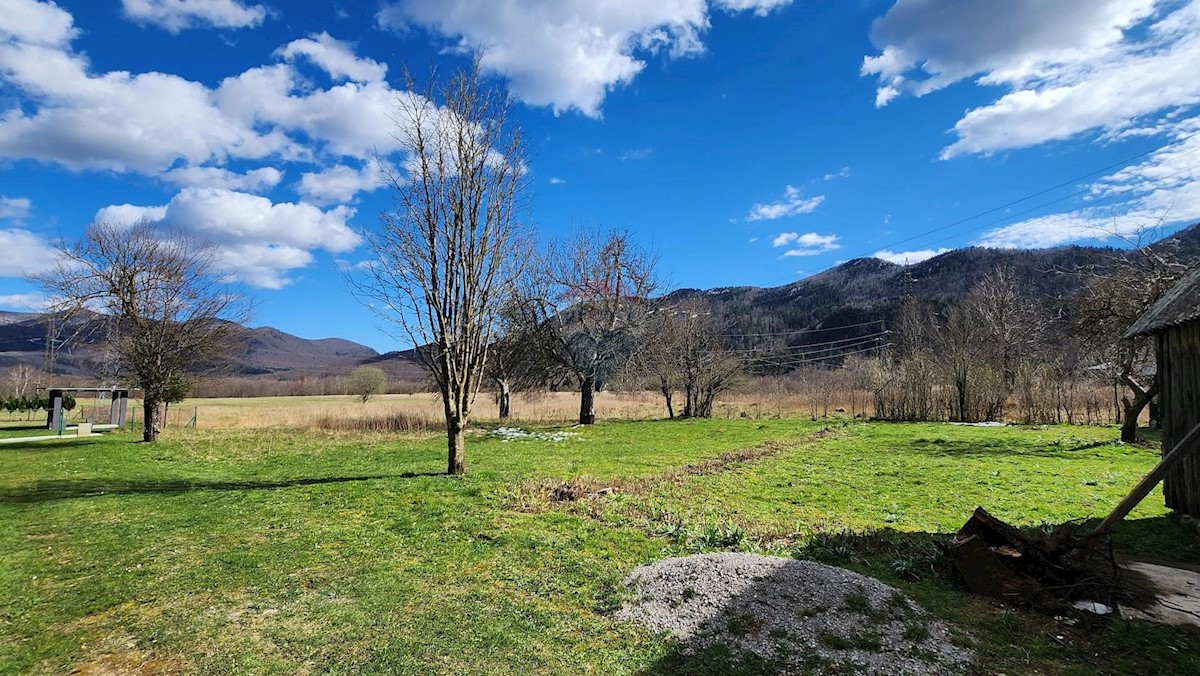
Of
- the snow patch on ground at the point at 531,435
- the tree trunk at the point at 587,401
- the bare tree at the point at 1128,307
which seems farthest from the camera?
the tree trunk at the point at 587,401

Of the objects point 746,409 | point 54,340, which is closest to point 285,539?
point 54,340

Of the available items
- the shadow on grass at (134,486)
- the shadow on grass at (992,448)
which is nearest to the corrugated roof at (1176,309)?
the shadow on grass at (992,448)

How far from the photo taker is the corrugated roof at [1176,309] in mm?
7786

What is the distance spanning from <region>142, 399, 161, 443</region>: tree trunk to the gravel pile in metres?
21.1

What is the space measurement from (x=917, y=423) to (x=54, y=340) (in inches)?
1428

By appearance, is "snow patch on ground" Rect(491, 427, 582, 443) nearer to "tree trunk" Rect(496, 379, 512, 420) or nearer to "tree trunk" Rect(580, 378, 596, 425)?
"tree trunk" Rect(580, 378, 596, 425)

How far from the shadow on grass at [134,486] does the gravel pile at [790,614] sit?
777cm

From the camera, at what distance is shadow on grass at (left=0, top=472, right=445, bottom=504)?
10.0 m

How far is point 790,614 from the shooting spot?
451 cm

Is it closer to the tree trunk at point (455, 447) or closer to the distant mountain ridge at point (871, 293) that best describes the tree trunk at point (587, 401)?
the tree trunk at point (455, 447)

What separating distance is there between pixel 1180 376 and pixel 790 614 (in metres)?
8.50

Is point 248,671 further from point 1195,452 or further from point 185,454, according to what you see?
point 185,454

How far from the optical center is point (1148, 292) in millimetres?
15102

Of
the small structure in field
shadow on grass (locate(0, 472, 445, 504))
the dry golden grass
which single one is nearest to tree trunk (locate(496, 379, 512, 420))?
the dry golden grass
